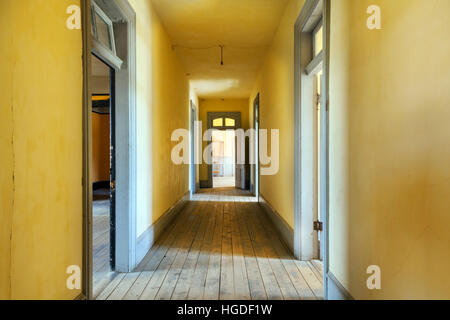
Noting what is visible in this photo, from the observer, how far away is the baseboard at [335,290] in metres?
Answer: 1.89

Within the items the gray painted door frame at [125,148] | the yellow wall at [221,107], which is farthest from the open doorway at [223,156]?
the gray painted door frame at [125,148]

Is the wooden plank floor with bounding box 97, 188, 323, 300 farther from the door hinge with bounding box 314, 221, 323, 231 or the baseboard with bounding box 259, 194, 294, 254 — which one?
the door hinge with bounding box 314, 221, 323, 231

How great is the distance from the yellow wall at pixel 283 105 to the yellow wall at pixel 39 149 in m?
2.42

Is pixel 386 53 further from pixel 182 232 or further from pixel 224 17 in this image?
pixel 182 232

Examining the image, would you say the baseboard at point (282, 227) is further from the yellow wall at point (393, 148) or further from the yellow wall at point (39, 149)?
the yellow wall at point (39, 149)

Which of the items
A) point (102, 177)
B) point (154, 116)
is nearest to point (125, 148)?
point (154, 116)

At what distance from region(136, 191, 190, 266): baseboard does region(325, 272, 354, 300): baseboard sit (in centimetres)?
189

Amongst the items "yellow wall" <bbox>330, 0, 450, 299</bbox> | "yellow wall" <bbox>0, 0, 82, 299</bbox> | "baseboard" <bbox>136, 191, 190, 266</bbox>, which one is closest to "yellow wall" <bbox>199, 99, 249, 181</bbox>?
"baseboard" <bbox>136, 191, 190, 266</bbox>

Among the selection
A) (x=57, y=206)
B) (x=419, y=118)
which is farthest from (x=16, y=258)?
(x=419, y=118)

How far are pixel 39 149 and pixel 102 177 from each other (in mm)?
9803

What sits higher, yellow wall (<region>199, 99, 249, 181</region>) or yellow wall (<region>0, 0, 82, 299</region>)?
yellow wall (<region>199, 99, 249, 181</region>)

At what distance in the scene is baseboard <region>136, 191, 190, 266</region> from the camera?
10.3 feet

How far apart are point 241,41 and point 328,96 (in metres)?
3.16

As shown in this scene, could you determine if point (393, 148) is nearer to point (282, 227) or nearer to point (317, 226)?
point (317, 226)
